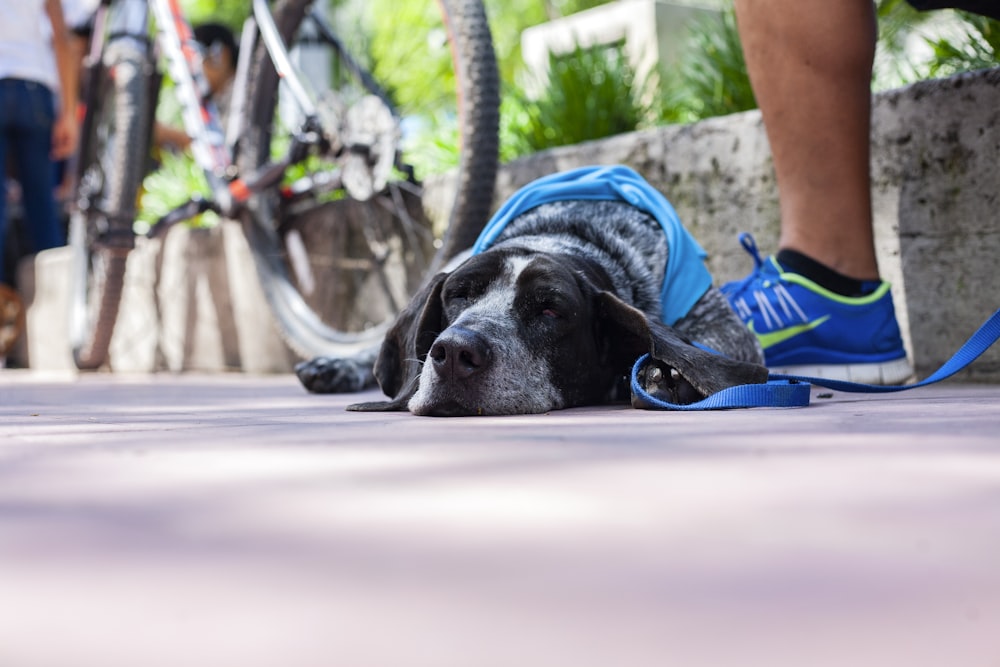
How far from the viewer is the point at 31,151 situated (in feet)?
19.8

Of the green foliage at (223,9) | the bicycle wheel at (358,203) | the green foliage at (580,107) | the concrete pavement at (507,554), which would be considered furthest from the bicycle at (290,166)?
the green foliage at (223,9)

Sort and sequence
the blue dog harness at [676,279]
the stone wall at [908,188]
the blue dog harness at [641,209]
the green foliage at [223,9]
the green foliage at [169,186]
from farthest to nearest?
the green foliage at [223,9] → the green foliage at [169,186] → the stone wall at [908,188] → the blue dog harness at [641,209] → the blue dog harness at [676,279]

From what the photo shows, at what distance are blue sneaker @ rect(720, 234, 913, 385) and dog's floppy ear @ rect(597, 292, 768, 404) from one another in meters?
0.71

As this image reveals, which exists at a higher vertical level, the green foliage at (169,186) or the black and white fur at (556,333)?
the green foliage at (169,186)

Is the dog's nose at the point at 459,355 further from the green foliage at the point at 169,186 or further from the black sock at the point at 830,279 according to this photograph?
the green foliage at the point at 169,186

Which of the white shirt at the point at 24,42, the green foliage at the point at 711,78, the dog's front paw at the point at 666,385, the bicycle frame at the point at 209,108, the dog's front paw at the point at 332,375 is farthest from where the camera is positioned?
the white shirt at the point at 24,42

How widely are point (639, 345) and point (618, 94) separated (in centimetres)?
280

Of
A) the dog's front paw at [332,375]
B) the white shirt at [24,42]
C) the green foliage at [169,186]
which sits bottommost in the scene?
the dog's front paw at [332,375]

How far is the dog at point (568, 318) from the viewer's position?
2.16m

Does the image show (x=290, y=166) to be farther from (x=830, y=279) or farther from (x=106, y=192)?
(x=830, y=279)

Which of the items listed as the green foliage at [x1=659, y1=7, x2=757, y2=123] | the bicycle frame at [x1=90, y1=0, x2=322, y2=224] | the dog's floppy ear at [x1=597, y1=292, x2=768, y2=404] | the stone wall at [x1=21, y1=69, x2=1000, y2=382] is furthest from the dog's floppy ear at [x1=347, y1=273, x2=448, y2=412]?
the green foliage at [x1=659, y1=7, x2=757, y2=123]

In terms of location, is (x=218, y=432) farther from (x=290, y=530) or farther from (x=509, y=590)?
(x=509, y=590)

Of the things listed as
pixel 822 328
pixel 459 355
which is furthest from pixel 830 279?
pixel 459 355

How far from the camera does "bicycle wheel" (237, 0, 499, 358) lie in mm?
3639
